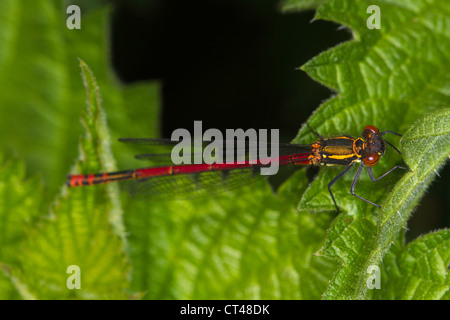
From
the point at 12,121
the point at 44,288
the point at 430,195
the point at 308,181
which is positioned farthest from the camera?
the point at 430,195

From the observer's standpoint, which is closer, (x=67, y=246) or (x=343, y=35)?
(x=67, y=246)

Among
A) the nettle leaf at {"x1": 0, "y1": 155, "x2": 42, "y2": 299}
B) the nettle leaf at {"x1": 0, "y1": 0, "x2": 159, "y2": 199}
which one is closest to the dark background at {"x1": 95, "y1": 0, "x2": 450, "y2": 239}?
the nettle leaf at {"x1": 0, "y1": 0, "x2": 159, "y2": 199}

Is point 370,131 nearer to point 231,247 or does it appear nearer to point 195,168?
point 231,247

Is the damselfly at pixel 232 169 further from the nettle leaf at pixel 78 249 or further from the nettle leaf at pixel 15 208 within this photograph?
the nettle leaf at pixel 15 208

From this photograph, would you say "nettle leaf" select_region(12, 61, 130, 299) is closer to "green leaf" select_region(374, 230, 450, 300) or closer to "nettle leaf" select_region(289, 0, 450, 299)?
"nettle leaf" select_region(289, 0, 450, 299)

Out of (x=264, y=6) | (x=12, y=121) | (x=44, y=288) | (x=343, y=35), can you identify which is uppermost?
(x=264, y=6)

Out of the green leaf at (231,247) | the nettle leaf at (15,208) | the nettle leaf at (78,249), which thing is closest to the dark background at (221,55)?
the green leaf at (231,247)

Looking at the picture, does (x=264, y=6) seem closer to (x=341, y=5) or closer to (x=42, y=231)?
(x=341, y=5)

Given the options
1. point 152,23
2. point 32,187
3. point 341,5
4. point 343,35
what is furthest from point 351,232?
point 152,23
